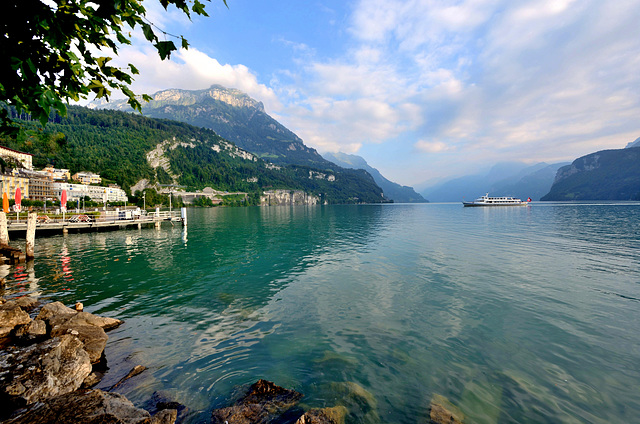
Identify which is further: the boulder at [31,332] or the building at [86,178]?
the building at [86,178]

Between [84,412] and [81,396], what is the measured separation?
0.79 meters

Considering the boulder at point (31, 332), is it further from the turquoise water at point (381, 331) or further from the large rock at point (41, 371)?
the turquoise water at point (381, 331)

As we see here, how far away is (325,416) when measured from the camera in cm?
732

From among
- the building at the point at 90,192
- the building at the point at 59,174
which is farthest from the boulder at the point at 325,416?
the building at the point at 59,174

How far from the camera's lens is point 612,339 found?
12.5 m

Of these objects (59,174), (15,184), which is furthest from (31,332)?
(59,174)

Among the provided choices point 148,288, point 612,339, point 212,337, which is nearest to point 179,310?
point 212,337

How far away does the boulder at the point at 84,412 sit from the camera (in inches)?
217

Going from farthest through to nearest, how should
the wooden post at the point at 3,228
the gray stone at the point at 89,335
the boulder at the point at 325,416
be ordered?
the wooden post at the point at 3,228, the gray stone at the point at 89,335, the boulder at the point at 325,416

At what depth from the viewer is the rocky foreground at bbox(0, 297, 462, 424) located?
19.3ft

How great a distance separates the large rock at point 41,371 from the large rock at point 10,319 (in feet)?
7.64

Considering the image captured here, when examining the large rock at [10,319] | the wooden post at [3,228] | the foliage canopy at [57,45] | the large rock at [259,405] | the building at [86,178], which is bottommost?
the large rock at [259,405]

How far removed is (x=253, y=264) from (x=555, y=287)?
2566 centimetres

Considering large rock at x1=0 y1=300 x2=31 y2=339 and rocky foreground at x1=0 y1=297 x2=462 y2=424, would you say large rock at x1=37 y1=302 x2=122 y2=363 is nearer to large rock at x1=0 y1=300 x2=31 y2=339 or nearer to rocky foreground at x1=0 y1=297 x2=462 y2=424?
rocky foreground at x1=0 y1=297 x2=462 y2=424
